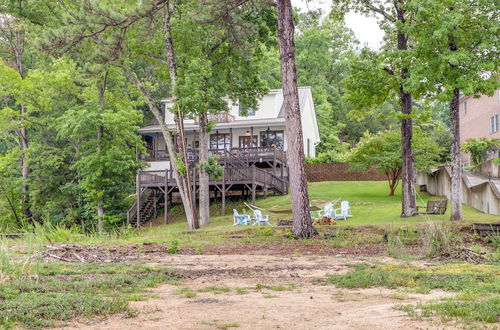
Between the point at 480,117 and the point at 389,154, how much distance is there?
1446 cm

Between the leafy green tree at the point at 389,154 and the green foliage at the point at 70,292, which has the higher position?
the leafy green tree at the point at 389,154

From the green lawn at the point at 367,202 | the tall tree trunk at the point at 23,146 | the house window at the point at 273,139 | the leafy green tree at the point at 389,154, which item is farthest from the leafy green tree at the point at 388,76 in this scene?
the tall tree trunk at the point at 23,146

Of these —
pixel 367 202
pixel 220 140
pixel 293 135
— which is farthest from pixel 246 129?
pixel 293 135

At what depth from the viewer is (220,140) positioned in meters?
38.7

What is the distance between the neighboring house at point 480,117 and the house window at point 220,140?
16997 mm

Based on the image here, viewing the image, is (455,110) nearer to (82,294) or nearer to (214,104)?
(214,104)

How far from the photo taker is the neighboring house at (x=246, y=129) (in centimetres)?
3656

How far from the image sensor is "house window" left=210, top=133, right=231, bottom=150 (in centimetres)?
3847

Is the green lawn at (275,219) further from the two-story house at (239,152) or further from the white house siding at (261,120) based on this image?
the white house siding at (261,120)

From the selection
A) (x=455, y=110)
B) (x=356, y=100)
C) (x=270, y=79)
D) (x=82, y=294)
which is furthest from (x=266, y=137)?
(x=82, y=294)

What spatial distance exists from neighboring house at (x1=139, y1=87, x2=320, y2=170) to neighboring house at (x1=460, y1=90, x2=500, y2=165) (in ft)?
40.5

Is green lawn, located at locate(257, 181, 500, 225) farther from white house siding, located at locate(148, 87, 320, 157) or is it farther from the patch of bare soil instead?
the patch of bare soil

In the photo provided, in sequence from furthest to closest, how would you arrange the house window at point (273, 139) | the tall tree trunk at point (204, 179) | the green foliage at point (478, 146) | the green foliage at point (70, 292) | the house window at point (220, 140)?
the house window at point (220, 140), the house window at point (273, 139), the green foliage at point (478, 146), the tall tree trunk at point (204, 179), the green foliage at point (70, 292)

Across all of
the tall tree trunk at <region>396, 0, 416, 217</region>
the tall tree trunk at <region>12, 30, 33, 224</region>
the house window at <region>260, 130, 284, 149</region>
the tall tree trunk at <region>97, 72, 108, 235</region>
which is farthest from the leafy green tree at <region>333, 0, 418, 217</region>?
the tall tree trunk at <region>12, 30, 33, 224</region>
